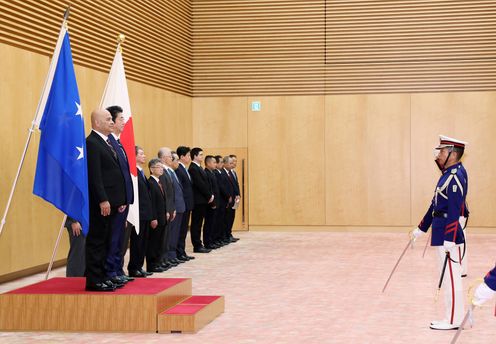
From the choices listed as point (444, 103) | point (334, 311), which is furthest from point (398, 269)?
point (444, 103)

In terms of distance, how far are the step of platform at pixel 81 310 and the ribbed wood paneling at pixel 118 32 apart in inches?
152

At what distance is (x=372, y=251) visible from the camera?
12461 millimetres

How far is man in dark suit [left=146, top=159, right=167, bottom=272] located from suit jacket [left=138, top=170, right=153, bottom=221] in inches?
6.6

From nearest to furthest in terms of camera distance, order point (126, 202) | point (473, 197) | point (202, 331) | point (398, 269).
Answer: point (202, 331) < point (126, 202) < point (398, 269) < point (473, 197)

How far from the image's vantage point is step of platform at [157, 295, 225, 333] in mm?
6055

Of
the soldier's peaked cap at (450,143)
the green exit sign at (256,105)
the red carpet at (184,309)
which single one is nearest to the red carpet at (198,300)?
the red carpet at (184,309)

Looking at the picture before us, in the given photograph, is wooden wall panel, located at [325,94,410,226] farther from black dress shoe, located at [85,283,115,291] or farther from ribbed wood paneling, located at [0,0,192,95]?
black dress shoe, located at [85,283,115,291]

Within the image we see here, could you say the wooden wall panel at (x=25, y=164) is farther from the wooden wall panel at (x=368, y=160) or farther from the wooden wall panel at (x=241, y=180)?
the wooden wall panel at (x=368, y=160)

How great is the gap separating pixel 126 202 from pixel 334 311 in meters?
2.19

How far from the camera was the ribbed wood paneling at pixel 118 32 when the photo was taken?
30.9 feet

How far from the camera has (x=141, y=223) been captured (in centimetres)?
896

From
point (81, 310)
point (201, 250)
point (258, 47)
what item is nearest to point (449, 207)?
point (81, 310)

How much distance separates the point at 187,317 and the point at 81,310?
863 mm

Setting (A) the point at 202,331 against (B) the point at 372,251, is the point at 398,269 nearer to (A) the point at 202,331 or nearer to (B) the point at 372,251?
(B) the point at 372,251
